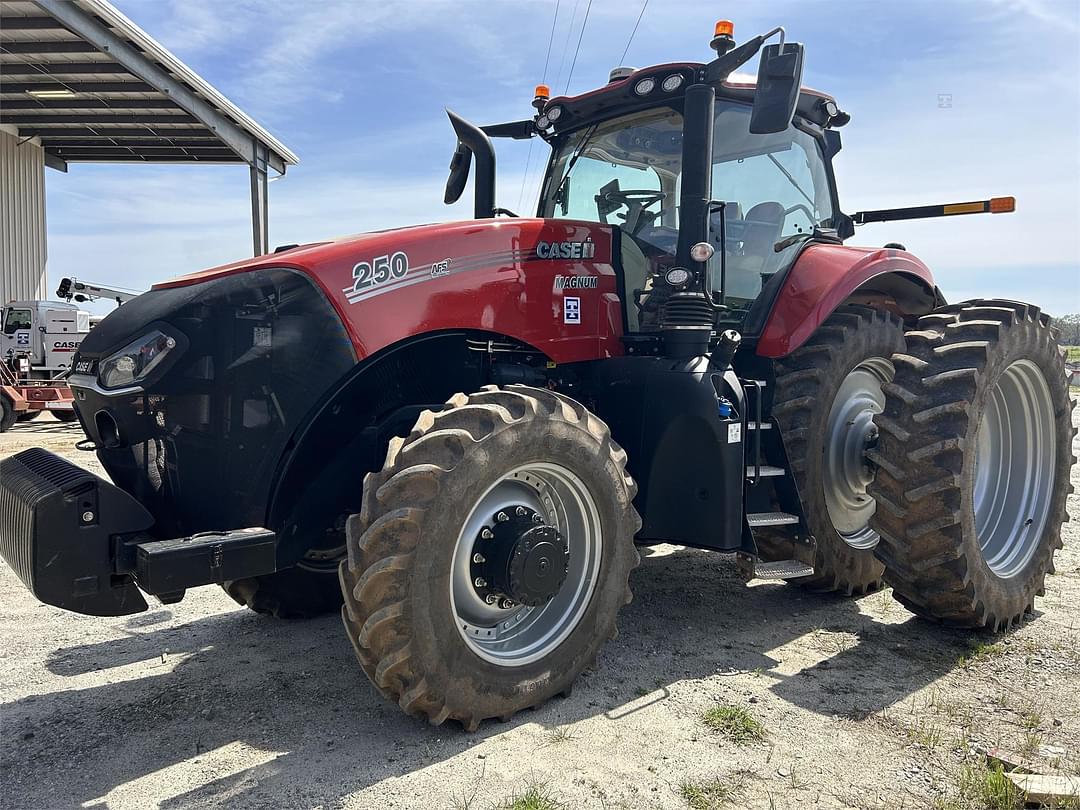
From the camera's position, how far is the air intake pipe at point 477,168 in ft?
14.8

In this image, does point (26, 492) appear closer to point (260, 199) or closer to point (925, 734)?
point (925, 734)

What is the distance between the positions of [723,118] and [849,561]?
8.36ft

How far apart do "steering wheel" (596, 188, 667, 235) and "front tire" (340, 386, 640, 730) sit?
1.55 meters

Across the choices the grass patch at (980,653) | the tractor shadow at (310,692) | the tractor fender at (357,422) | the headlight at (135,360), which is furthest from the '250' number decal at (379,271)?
the grass patch at (980,653)

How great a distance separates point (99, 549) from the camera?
2.91 metres

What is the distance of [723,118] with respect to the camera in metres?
4.52

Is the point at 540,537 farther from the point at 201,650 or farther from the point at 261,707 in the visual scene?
the point at 201,650

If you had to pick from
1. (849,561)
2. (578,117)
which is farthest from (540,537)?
(578,117)

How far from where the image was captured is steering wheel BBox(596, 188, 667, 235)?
4.58 metres

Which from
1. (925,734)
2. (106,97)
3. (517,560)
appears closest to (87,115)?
(106,97)

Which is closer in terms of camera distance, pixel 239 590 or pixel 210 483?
pixel 210 483

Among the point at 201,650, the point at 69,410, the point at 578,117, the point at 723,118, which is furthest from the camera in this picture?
the point at 69,410

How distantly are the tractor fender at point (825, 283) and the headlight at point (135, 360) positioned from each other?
2942 mm

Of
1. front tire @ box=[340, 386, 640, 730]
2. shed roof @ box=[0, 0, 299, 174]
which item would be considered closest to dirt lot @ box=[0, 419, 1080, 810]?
front tire @ box=[340, 386, 640, 730]
